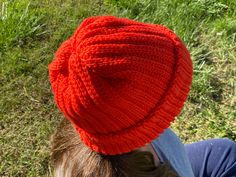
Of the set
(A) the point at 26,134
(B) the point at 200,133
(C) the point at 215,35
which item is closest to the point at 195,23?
(C) the point at 215,35

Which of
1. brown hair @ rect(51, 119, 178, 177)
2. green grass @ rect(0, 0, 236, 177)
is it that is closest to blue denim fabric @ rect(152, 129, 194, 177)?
brown hair @ rect(51, 119, 178, 177)

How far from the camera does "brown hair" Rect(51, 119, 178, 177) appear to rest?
1.02 metres

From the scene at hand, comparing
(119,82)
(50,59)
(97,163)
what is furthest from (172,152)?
(50,59)

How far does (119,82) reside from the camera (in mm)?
878

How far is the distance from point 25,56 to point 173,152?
1366 mm

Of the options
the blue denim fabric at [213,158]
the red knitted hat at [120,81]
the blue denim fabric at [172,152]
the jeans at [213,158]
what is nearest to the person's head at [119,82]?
the red knitted hat at [120,81]

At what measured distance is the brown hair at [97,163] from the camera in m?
1.02

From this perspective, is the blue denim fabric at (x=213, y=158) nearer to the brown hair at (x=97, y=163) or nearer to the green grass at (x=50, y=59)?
the brown hair at (x=97, y=163)

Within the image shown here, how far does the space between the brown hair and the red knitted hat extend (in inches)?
2.2

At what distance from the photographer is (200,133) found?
6.92 ft

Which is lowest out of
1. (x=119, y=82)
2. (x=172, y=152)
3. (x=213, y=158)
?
(x=213, y=158)

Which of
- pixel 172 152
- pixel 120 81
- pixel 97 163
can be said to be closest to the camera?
pixel 120 81

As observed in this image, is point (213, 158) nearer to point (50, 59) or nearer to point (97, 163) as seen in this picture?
point (97, 163)

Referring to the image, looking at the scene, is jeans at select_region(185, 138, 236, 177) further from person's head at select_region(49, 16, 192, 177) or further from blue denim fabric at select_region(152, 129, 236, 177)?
person's head at select_region(49, 16, 192, 177)
